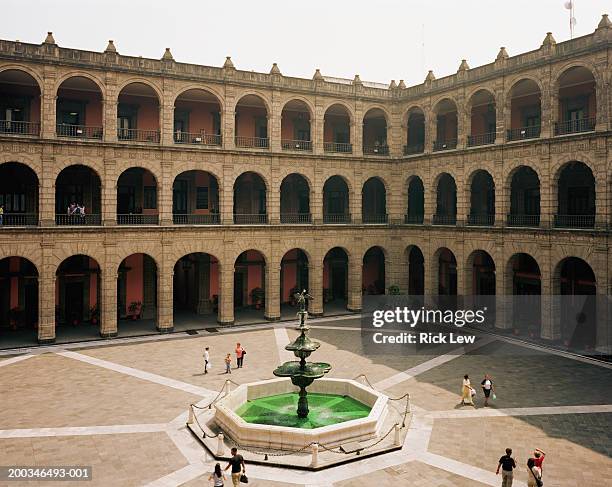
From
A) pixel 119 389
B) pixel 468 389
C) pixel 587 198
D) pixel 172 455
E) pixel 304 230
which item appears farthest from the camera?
pixel 304 230

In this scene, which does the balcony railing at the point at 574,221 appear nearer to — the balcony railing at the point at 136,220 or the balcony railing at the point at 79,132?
the balcony railing at the point at 136,220

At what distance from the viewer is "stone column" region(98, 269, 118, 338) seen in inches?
1283

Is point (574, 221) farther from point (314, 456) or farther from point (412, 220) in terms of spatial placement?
point (314, 456)

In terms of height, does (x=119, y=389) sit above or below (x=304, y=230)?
below

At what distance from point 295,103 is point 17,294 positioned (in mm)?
23407

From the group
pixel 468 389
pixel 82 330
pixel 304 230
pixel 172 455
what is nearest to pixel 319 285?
pixel 304 230

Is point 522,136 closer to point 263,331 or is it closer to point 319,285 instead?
point 319,285

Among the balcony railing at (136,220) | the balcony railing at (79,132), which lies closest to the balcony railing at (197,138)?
the balcony railing at (79,132)

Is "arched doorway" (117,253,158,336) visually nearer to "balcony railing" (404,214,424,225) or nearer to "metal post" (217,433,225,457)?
"balcony railing" (404,214,424,225)

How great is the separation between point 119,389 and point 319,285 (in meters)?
18.8

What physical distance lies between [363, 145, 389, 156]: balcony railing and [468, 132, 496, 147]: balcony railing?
22.4 feet

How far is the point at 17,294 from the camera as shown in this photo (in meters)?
34.4

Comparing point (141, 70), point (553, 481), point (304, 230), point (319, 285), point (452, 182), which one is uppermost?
point (141, 70)

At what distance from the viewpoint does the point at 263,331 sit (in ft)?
115
